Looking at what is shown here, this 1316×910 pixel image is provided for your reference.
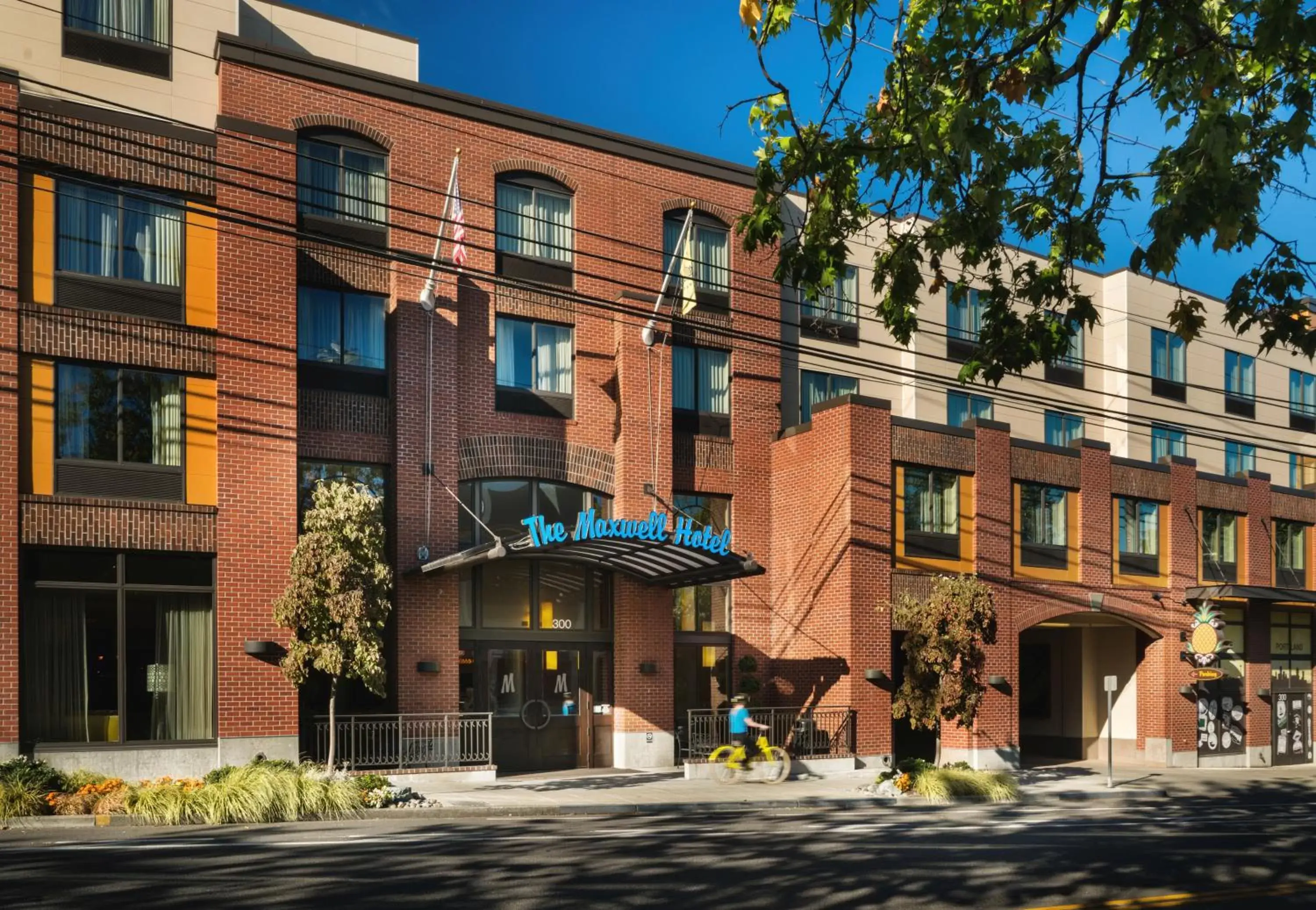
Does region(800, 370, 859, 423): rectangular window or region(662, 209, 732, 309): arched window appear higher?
region(662, 209, 732, 309): arched window

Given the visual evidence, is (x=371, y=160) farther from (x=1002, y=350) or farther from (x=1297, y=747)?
(x=1297, y=747)

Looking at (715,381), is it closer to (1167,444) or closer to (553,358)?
(553,358)

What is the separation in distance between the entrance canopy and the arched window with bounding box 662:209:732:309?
51.3ft

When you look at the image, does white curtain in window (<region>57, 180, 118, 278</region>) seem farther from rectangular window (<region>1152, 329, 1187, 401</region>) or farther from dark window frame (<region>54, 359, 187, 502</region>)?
rectangular window (<region>1152, 329, 1187, 401</region>)

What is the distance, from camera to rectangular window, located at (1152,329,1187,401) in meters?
41.9

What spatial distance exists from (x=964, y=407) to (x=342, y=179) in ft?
60.0

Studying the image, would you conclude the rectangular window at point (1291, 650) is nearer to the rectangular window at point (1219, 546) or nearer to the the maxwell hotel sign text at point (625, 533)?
the rectangular window at point (1219, 546)

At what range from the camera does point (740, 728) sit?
1008 inches

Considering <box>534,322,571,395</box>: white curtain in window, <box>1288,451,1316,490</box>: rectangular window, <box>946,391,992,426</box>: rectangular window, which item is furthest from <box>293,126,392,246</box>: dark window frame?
<box>1288,451,1316,490</box>: rectangular window

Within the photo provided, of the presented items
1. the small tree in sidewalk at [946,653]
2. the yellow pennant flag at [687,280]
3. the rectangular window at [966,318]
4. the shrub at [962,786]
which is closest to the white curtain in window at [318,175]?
the yellow pennant flag at [687,280]

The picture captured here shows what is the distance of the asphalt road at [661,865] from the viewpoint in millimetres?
12414

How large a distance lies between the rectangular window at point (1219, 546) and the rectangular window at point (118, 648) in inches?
1059

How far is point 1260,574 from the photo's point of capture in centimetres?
3934

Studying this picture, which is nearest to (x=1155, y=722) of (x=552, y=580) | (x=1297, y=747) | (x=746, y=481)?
(x=1297, y=747)
